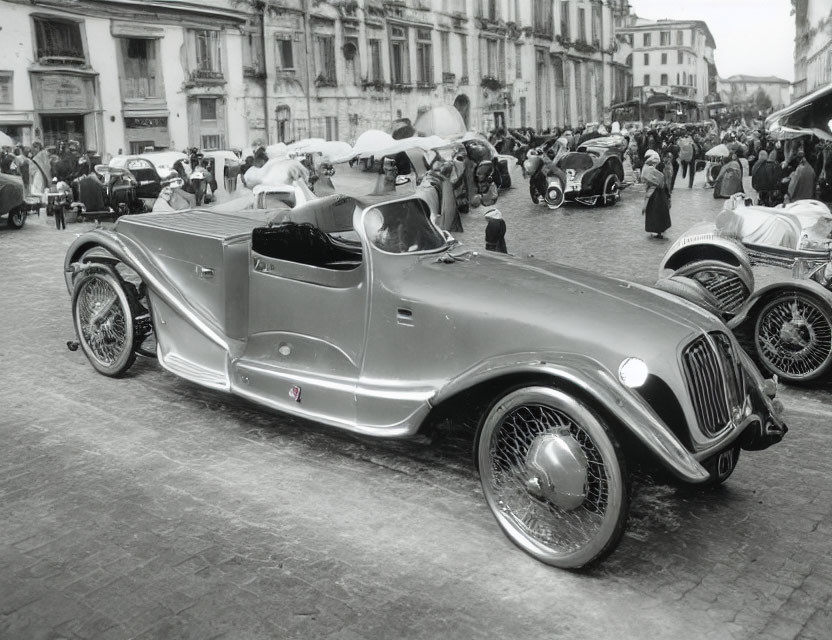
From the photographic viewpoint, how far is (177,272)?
6004mm

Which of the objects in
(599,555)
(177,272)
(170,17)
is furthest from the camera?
(170,17)

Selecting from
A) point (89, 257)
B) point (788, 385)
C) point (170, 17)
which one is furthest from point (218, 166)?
point (788, 385)

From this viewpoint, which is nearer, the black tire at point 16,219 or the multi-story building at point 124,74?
the black tire at point 16,219

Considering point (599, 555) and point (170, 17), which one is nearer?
point (599, 555)

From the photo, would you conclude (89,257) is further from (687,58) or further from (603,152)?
(687,58)

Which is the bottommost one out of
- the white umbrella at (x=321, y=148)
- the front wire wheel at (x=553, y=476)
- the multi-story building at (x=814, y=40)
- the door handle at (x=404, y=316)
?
the front wire wheel at (x=553, y=476)

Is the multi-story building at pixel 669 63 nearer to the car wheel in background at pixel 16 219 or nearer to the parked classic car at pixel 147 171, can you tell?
the parked classic car at pixel 147 171

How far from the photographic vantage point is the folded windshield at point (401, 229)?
4848 millimetres

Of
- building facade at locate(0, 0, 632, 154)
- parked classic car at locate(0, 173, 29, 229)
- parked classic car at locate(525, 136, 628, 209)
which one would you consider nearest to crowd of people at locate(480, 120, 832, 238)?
parked classic car at locate(525, 136, 628, 209)

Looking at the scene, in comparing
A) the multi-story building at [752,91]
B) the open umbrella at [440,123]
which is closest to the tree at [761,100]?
the multi-story building at [752,91]

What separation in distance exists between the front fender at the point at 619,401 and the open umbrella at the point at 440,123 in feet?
90.1

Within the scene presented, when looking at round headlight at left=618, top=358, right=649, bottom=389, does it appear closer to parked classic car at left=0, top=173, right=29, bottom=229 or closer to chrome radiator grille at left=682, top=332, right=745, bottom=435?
chrome radiator grille at left=682, top=332, right=745, bottom=435

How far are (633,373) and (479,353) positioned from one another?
0.80m

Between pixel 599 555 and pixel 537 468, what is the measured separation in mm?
453
